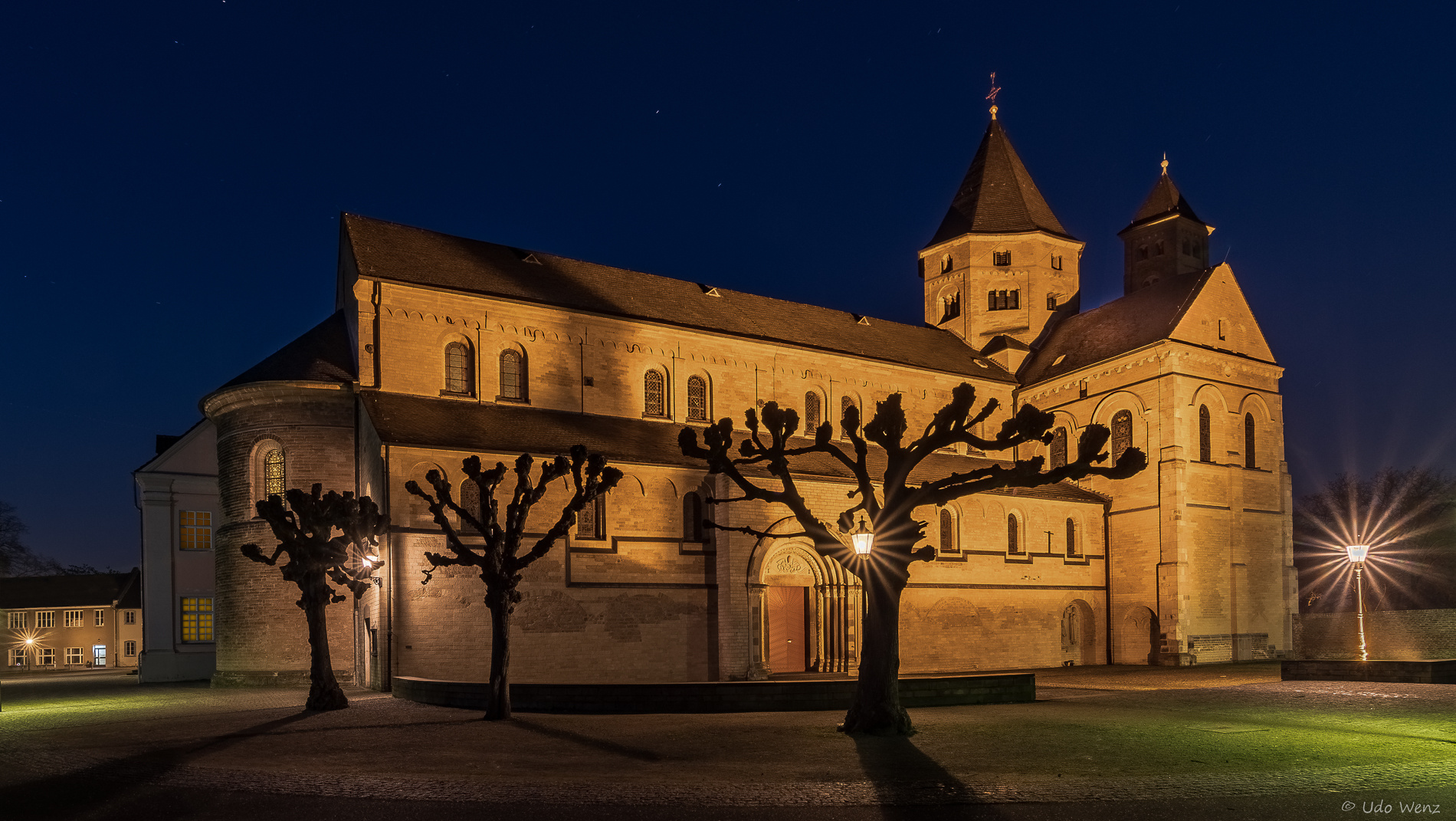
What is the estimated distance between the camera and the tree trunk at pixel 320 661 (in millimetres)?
21641

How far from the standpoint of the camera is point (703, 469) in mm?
33000

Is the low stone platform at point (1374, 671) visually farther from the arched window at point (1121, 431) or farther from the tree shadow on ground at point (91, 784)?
the tree shadow on ground at point (91, 784)

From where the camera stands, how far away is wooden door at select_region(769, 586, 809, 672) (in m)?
34.4

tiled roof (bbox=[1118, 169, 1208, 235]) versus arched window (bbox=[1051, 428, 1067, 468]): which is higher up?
tiled roof (bbox=[1118, 169, 1208, 235])

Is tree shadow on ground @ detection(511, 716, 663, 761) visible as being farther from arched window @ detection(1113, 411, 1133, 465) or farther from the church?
arched window @ detection(1113, 411, 1133, 465)

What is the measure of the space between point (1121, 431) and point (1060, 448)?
3014 mm

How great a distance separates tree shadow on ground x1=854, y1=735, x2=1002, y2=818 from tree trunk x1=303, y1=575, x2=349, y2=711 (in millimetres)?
11976

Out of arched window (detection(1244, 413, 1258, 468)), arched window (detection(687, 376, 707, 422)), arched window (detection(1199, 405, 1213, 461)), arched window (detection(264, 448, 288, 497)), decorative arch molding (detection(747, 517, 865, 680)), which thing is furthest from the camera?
arched window (detection(1244, 413, 1258, 468))

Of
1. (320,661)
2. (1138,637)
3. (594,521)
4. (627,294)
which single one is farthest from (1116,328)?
(320,661)

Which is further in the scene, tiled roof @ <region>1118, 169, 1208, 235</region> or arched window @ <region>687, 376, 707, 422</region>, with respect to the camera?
tiled roof @ <region>1118, 169, 1208, 235</region>

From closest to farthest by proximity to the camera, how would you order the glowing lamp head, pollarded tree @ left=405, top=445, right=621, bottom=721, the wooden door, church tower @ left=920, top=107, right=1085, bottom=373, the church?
the glowing lamp head
pollarded tree @ left=405, top=445, right=621, bottom=721
the church
the wooden door
church tower @ left=920, top=107, right=1085, bottom=373

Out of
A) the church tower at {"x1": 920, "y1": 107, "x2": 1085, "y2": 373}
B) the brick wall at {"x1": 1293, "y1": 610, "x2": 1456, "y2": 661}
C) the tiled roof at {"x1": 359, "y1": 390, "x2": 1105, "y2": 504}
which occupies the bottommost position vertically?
the brick wall at {"x1": 1293, "y1": 610, "x2": 1456, "y2": 661}

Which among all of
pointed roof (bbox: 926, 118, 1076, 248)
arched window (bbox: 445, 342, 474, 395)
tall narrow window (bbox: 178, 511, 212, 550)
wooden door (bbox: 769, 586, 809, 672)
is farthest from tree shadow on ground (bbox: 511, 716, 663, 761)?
pointed roof (bbox: 926, 118, 1076, 248)

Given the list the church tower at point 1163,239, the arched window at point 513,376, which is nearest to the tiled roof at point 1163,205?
the church tower at point 1163,239
